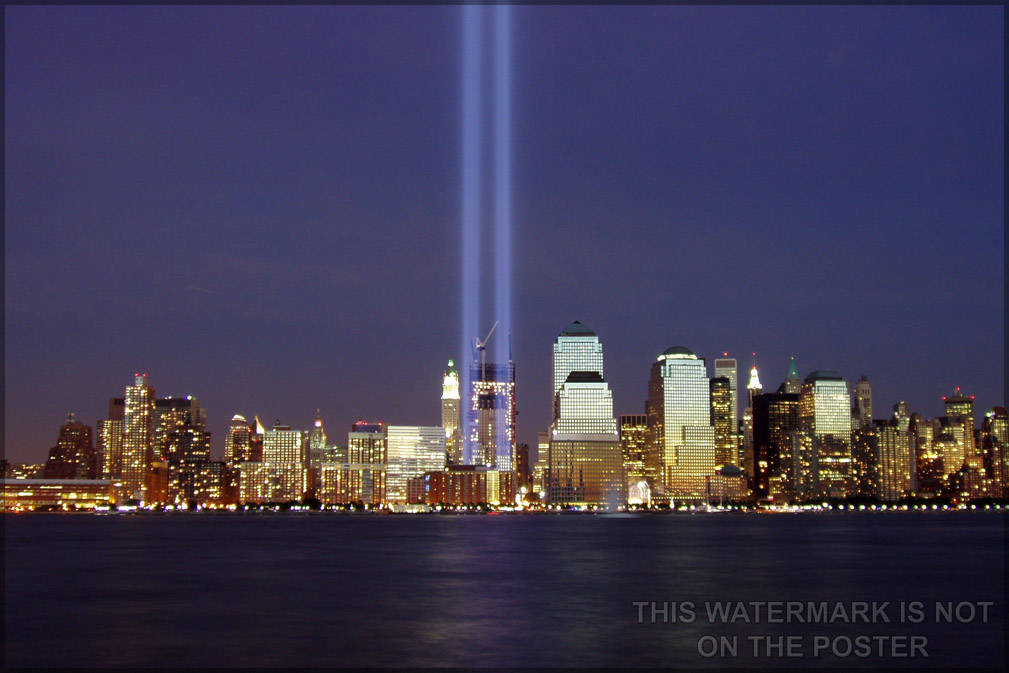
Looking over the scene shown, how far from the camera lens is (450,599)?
8106cm

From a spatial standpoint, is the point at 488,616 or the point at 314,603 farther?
the point at 314,603

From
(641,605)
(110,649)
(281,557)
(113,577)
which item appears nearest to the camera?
(110,649)

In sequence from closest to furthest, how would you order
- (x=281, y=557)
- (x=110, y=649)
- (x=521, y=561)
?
1. (x=110, y=649)
2. (x=521, y=561)
3. (x=281, y=557)

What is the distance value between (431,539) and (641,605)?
352 ft

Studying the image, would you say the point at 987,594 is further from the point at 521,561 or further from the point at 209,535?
the point at 209,535

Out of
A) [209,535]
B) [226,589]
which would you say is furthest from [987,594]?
[209,535]

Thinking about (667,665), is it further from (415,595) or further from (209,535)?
(209,535)

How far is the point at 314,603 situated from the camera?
7794 cm

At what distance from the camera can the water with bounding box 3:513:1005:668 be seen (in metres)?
56.3

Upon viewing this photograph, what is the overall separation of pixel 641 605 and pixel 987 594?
25572mm

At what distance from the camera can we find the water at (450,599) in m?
56.3

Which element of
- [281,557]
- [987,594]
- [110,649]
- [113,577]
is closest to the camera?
[110,649]

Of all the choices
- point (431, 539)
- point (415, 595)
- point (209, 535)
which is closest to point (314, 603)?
point (415, 595)

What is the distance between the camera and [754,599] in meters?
80.7
